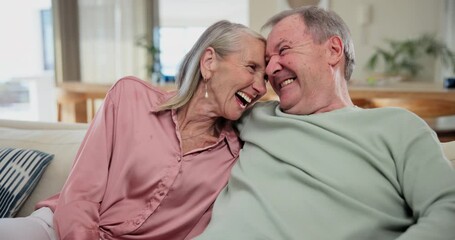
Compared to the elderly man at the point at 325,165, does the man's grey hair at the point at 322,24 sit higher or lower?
higher

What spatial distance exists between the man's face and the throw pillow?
2.84 ft

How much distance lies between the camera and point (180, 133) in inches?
57.6

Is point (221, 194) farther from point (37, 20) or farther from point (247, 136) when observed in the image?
point (37, 20)

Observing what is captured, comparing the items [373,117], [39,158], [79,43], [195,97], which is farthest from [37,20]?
[373,117]

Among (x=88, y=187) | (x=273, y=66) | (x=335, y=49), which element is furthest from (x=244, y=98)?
(x=88, y=187)

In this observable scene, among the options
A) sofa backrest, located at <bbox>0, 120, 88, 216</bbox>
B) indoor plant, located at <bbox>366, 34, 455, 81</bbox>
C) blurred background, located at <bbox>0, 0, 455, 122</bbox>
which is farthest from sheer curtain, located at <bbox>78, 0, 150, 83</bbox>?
sofa backrest, located at <bbox>0, 120, 88, 216</bbox>

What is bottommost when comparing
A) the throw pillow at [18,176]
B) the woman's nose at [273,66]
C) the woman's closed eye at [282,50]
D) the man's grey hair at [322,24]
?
the throw pillow at [18,176]

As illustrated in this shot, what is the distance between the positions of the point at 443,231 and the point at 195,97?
0.76 m

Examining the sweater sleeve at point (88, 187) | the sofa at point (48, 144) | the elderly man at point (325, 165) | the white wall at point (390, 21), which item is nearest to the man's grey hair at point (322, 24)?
the elderly man at point (325, 165)

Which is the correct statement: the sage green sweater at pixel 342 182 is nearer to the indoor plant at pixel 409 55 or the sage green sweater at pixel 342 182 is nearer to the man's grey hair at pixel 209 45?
the man's grey hair at pixel 209 45

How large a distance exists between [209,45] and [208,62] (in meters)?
0.05

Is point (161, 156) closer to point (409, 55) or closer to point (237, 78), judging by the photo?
point (237, 78)

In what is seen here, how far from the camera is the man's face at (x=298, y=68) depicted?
1.37m

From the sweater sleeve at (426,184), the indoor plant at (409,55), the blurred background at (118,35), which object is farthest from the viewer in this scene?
the blurred background at (118,35)
